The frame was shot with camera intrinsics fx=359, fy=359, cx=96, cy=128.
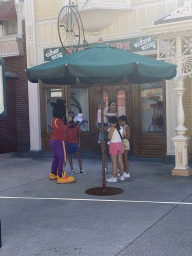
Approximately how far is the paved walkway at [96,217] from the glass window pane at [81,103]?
163 inches

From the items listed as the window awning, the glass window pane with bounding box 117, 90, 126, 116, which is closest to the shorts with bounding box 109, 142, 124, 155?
the glass window pane with bounding box 117, 90, 126, 116

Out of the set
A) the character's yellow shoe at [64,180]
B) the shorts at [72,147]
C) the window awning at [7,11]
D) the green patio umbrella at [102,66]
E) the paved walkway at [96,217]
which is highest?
the window awning at [7,11]

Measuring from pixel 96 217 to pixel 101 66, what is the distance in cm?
237

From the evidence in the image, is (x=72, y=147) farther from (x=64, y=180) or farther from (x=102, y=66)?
(x=102, y=66)

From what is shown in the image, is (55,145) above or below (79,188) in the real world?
above

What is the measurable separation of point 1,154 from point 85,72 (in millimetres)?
8505

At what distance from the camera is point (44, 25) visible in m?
12.5

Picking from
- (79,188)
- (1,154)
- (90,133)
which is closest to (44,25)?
(90,133)

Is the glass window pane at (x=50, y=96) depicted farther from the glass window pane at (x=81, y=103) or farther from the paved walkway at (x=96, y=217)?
the paved walkway at (x=96, y=217)

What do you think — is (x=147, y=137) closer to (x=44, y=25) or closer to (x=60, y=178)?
(x=60, y=178)

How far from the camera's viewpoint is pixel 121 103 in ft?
38.7

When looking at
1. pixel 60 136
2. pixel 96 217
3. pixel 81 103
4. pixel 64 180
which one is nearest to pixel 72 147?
pixel 60 136

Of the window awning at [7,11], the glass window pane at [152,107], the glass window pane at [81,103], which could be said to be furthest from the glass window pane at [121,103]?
the window awning at [7,11]

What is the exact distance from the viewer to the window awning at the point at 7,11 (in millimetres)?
13203
